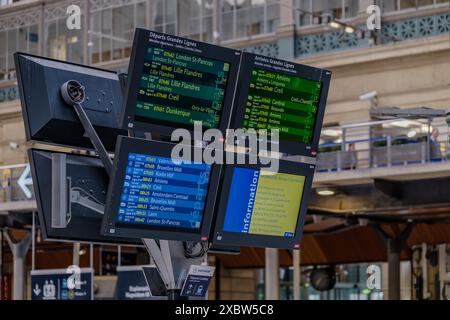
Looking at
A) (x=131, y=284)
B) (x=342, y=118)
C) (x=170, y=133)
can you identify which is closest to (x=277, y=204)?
(x=170, y=133)

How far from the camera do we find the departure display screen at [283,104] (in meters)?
11.4

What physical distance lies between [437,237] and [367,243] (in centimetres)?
273

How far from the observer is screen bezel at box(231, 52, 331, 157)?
11.3 metres

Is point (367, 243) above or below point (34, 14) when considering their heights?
below

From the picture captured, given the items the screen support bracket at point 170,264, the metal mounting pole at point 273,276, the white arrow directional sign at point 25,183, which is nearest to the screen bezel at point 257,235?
the screen support bracket at point 170,264

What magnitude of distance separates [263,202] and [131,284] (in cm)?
2155

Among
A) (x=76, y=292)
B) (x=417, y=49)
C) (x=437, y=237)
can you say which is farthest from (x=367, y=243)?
(x=76, y=292)

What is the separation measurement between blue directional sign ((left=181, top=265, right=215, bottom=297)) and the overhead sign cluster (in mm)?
32

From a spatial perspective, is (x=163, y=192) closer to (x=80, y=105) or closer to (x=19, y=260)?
(x=80, y=105)

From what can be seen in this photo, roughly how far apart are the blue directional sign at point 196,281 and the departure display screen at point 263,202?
1.40 ft

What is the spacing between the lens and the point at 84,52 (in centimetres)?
4075

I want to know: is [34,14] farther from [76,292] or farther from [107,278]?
[76,292]

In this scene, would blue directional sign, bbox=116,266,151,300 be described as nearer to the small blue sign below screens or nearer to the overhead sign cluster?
the overhead sign cluster

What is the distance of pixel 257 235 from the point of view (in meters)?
11.7
